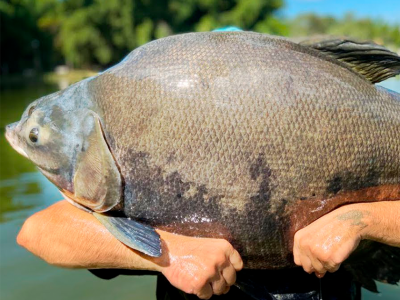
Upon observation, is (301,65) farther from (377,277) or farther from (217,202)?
(377,277)

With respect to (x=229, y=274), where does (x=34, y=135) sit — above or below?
above

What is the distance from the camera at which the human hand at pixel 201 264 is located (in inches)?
68.4

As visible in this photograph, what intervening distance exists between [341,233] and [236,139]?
1.67 feet

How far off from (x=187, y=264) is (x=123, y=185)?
37 cm

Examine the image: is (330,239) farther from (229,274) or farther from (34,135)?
(34,135)

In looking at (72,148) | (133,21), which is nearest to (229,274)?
(72,148)

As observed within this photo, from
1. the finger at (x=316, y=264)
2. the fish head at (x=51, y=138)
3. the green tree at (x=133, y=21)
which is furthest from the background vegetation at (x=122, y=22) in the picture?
the finger at (x=316, y=264)

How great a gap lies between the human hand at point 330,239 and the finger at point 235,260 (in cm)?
21

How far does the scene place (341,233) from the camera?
1.80 meters

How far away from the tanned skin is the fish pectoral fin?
0.06m

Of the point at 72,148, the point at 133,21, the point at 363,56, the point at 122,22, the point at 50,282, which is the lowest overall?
the point at 50,282

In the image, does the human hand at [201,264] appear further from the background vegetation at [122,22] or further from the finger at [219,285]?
the background vegetation at [122,22]

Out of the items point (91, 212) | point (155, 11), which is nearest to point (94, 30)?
point (155, 11)

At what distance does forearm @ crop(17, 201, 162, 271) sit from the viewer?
1912 millimetres
